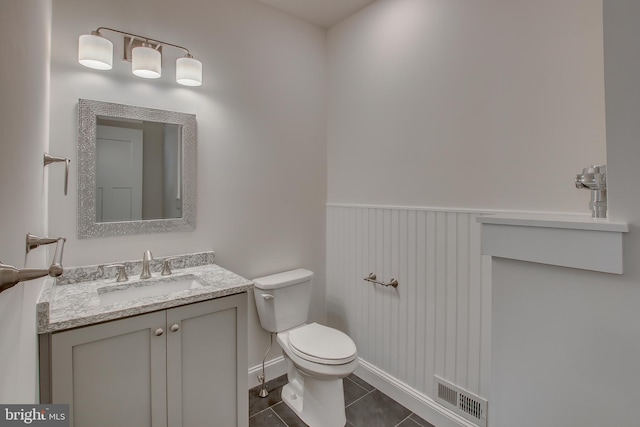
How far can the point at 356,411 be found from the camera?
6.37 feet

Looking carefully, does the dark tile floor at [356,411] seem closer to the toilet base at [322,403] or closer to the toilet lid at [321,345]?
the toilet base at [322,403]

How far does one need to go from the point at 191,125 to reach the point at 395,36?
1.40 m

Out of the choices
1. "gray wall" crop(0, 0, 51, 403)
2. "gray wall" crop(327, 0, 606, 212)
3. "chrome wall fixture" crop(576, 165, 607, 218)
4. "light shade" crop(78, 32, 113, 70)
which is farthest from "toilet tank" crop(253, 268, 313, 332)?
"chrome wall fixture" crop(576, 165, 607, 218)

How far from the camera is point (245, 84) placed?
82.7 inches

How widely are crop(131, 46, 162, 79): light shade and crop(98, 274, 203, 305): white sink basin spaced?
42.0 inches

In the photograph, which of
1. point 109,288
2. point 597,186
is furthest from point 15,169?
point 597,186

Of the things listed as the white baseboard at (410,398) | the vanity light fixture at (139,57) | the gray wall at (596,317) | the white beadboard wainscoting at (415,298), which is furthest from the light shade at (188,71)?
the white baseboard at (410,398)

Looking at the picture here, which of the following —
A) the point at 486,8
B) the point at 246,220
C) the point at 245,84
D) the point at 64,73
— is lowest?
the point at 246,220

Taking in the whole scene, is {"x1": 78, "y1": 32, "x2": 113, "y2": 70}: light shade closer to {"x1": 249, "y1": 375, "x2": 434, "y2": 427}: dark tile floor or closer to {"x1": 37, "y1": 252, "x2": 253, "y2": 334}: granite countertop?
{"x1": 37, "y1": 252, "x2": 253, "y2": 334}: granite countertop

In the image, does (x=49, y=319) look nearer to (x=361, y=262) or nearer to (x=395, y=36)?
(x=361, y=262)

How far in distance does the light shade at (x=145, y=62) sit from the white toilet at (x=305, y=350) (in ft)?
4.38

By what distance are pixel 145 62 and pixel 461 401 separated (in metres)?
2.42

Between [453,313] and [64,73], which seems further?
[453,313]

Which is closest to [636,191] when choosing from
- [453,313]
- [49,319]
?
[453,313]
